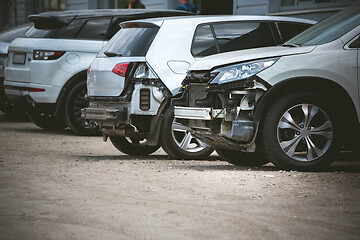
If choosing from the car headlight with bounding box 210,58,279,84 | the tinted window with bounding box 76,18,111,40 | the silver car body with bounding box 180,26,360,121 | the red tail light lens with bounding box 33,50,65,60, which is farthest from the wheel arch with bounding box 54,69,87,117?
the silver car body with bounding box 180,26,360,121

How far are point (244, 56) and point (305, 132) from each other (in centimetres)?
99

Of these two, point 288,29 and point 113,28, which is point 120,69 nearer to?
point 288,29

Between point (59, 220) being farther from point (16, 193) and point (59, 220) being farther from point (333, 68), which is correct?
point (333, 68)

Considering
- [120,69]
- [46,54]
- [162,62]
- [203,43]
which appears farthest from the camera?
[46,54]

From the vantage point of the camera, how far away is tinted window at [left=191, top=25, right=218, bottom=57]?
959 cm

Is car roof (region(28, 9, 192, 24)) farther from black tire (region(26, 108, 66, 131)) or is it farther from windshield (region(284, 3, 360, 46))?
windshield (region(284, 3, 360, 46))

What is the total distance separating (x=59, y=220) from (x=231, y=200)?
4.87ft

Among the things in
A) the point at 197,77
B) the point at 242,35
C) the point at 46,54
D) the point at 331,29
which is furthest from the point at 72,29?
the point at 331,29

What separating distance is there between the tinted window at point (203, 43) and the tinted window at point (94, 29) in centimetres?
368

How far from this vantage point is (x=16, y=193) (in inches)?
271

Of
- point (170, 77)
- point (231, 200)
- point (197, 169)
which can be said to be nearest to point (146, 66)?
point (170, 77)

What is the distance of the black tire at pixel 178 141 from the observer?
9.24 meters

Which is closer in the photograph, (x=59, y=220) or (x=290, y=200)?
(x=59, y=220)

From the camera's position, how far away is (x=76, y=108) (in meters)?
13.0
